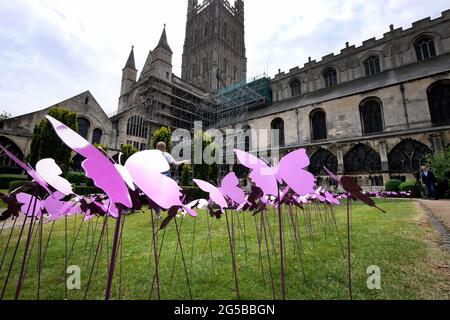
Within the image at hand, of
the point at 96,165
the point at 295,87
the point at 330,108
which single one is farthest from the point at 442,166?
the point at 295,87

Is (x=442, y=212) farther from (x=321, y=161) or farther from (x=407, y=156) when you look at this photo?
(x=321, y=161)

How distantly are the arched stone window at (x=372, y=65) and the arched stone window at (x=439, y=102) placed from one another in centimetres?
709

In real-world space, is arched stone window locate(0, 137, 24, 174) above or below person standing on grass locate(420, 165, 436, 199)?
above

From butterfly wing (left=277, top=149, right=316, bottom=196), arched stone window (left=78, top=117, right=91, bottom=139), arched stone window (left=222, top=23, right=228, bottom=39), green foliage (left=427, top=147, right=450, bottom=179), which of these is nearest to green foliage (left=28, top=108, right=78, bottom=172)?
arched stone window (left=78, top=117, right=91, bottom=139)

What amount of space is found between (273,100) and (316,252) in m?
28.1

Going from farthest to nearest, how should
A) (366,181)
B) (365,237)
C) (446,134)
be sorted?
1. (366,181)
2. (446,134)
3. (365,237)

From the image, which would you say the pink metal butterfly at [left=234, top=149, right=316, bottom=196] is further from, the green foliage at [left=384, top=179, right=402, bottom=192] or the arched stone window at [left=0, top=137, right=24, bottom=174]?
the arched stone window at [left=0, top=137, right=24, bottom=174]

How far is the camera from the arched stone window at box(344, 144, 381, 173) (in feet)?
52.2

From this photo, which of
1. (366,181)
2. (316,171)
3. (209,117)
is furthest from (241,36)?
(366,181)

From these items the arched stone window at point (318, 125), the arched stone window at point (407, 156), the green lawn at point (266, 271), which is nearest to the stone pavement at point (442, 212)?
the green lawn at point (266, 271)

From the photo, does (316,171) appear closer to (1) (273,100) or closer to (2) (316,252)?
(1) (273,100)

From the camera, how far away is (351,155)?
17.2m

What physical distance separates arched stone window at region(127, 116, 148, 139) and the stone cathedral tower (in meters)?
14.7
